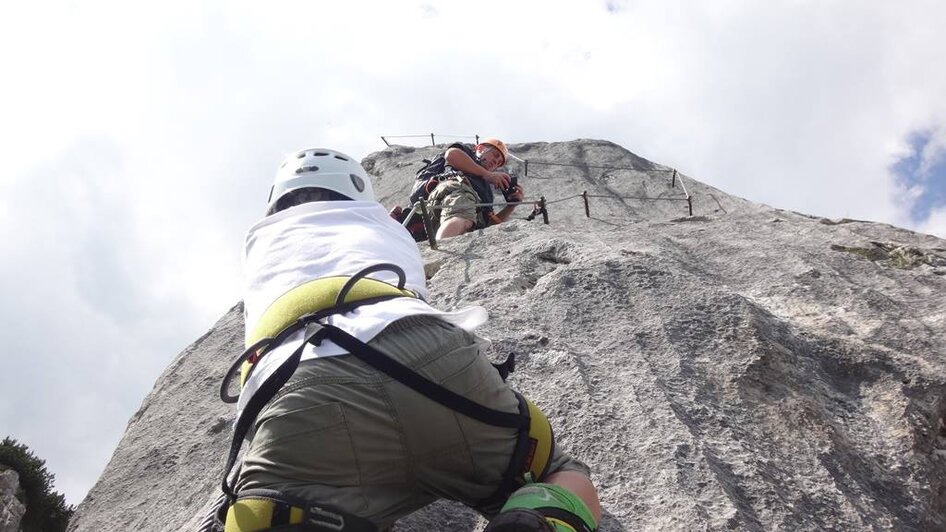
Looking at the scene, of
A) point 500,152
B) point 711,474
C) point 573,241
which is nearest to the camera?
point 711,474

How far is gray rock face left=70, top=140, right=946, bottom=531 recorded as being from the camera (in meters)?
3.79

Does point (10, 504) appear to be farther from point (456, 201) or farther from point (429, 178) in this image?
point (456, 201)

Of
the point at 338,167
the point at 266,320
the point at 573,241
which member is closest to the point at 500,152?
the point at 573,241

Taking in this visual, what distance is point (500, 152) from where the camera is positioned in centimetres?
984

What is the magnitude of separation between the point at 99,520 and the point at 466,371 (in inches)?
149

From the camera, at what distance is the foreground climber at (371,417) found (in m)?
2.54

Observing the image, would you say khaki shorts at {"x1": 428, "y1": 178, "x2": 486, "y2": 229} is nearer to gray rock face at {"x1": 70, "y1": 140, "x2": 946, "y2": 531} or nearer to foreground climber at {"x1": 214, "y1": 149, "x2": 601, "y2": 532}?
gray rock face at {"x1": 70, "y1": 140, "x2": 946, "y2": 531}

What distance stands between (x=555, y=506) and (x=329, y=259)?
50.9 inches

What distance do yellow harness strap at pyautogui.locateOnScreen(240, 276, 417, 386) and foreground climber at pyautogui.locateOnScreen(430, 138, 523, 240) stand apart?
519 cm

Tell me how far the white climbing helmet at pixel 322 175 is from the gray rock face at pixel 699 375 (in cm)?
146

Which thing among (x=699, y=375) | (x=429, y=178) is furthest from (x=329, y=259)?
(x=429, y=178)

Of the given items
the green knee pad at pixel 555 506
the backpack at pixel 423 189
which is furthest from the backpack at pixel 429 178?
the green knee pad at pixel 555 506

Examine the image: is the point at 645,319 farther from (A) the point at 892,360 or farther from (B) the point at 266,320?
(B) the point at 266,320

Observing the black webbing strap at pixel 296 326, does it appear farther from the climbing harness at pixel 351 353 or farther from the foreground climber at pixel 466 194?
the foreground climber at pixel 466 194
